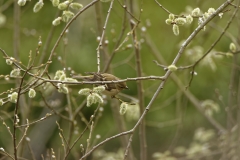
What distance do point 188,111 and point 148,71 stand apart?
2.59 feet

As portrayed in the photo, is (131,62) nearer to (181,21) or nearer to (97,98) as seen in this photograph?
(181,21)

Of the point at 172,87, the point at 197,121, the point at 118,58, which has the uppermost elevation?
the point at 118,58

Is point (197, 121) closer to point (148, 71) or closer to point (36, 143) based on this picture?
point (148, 71)

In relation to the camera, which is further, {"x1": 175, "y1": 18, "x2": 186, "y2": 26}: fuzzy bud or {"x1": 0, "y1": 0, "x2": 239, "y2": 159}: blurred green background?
{"x1": 0, "y1": 0, "x2": 239, "y2": 159}: blurred green background

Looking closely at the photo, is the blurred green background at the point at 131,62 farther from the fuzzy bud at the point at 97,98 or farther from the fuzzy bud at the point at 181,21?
the fuzzy bud at the point at 97,98

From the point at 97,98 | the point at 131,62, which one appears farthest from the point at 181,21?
the point at 131,62

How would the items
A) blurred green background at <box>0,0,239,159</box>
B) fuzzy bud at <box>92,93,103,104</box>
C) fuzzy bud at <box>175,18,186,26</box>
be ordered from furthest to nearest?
blurred green background at <box>0,0,239,159</box>, fuzzy bud at <box>175,18,186,26</box>, fuzzy bud at <box>92,93,103,104</box>

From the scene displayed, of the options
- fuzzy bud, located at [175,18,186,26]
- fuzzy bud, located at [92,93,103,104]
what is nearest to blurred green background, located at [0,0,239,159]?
fuzzy bud, located at [175,18,186,26]

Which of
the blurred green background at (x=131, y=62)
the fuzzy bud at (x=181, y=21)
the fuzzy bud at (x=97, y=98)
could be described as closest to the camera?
the fuzzy bud at (x=97, y=98)

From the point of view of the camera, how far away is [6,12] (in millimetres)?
5984

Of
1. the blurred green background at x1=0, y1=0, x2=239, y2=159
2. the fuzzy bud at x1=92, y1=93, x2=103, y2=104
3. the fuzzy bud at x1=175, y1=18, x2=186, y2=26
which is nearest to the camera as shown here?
the fuzzy bud at x1=92, y1=93, x2=103, y2=104

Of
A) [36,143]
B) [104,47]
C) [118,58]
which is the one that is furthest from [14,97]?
[118,58]

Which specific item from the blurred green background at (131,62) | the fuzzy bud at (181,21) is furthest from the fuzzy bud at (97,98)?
the blurred green background at (131,62)

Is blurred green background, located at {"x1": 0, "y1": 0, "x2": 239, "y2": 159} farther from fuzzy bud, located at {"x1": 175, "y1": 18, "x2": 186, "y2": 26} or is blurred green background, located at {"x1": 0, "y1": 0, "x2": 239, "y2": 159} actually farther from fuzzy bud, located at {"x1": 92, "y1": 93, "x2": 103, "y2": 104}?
fuzzy bud, located at {"x1": 92, "y1": 93, "x2": 103, "y2": 104}
